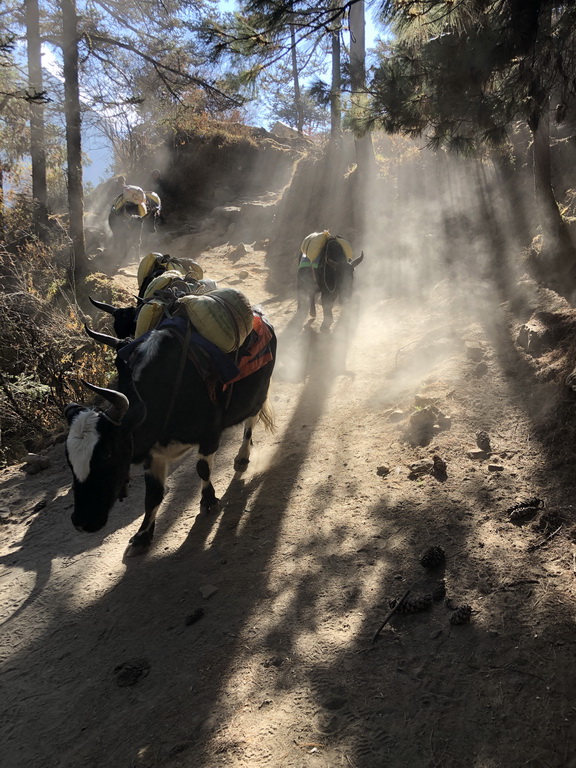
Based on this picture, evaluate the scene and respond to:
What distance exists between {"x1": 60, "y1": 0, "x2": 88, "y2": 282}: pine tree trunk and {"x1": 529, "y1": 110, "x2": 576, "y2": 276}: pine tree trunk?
8.51 metres

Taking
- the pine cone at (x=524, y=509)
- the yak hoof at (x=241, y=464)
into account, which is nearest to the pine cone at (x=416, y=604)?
the pine cone at (x=524, y=509)

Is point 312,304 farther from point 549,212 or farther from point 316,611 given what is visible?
point 316,611

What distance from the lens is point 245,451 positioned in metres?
5.15

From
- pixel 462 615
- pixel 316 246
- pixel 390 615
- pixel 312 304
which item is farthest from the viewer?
pixel 312 304

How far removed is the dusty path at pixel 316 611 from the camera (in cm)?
218

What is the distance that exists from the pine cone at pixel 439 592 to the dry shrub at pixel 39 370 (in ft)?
17.0

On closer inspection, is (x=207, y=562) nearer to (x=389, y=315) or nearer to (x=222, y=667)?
(x=222, y=667)

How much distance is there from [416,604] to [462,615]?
10.1 inches

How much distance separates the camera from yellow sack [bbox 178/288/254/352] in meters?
3.82

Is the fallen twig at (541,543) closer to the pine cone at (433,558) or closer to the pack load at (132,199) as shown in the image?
the pine cone at (433,558)

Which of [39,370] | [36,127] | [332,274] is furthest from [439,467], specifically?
[36,127]

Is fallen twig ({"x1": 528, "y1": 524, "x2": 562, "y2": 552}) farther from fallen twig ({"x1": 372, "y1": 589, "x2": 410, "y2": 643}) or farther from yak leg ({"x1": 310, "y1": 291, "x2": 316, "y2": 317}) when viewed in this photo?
yak leg ({"x1": 310, "y1": 291, "x2": 316, "y2": 317})

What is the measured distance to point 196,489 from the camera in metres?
4.85

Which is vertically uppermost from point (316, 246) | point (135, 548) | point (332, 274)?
point (316, 246)
